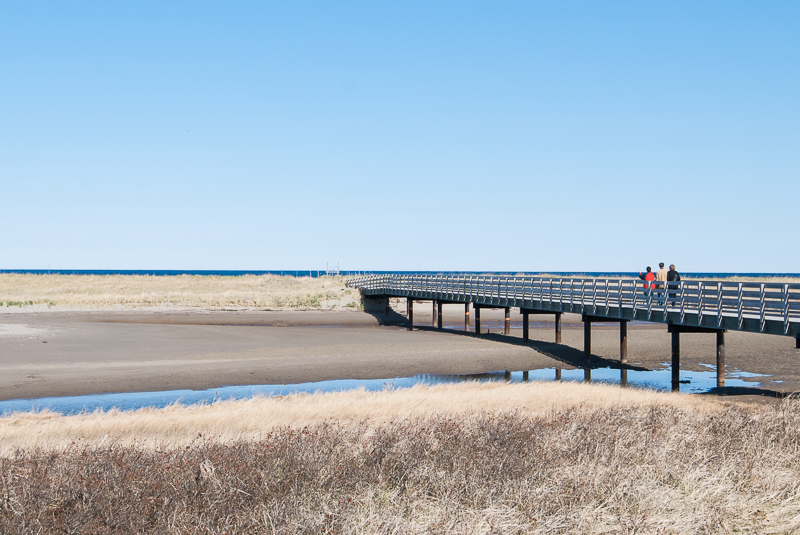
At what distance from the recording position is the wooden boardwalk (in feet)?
66.9

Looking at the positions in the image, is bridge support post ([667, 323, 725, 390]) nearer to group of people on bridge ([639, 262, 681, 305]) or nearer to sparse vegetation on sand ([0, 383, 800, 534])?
group of people on bridge ([639, 262, 681, 305])

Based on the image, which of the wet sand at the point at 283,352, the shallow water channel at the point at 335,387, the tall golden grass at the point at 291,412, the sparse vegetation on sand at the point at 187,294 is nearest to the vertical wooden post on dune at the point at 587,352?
the shallow water channel at the point at 335,387

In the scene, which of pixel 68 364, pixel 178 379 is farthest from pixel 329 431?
pixel 68 364

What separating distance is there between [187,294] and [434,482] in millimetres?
58719

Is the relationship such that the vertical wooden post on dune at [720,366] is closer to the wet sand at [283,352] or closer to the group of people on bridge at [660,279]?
the wet sand at [283,352]

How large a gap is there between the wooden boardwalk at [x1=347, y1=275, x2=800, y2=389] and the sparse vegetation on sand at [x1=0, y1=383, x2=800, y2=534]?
1020 cm

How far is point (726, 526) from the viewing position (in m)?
6.42

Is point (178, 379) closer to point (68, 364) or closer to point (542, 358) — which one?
point (68, 364)

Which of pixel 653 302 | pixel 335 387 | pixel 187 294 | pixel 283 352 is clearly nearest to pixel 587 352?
pixel 653 302

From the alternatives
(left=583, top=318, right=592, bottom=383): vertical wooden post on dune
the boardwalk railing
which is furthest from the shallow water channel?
the boardwalk railing

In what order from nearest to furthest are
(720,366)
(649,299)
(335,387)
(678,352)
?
(335,387) < (720,366) < (678,352) < (649,299)

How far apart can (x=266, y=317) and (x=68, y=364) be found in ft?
76.2

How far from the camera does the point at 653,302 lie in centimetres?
2542

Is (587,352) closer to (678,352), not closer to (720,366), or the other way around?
(678,352)
